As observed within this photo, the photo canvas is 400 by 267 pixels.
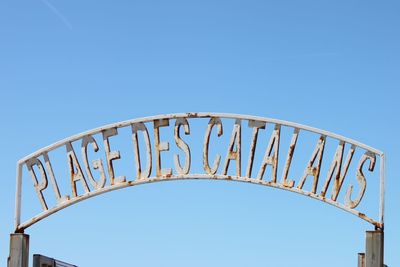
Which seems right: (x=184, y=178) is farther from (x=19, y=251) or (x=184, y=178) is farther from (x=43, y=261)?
(x=19, y=251)

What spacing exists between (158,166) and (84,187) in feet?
3.97

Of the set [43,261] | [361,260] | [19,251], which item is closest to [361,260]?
[361,260]

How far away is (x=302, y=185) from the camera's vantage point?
54.4 ft

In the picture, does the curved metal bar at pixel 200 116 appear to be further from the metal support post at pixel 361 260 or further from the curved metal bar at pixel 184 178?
the metal support post at pixel 361 260

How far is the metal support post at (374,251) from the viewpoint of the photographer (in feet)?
53.6

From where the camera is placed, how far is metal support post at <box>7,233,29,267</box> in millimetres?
17250

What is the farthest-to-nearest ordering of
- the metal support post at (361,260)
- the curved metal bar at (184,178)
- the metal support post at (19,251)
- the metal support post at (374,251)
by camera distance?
the metal support post at (19,251) < the metal support post at (361,260) < the curved metal bar at (184,178) < the metal support post at (374,251)

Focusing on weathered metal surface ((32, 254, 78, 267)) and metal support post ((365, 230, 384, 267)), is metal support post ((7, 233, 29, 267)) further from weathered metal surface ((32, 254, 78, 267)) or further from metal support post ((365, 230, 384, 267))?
metal support post ((365, 230, 384, 267))

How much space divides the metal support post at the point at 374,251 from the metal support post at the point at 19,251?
517 cm

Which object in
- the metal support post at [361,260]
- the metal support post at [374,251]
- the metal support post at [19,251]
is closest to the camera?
the metal support post at [374,251]

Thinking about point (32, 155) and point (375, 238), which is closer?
point (375, 238)

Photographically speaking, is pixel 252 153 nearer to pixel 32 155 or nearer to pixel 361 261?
pixel 361 261

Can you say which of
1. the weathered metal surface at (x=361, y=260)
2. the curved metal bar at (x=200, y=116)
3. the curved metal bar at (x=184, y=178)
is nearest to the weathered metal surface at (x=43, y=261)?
the curved metal bar at (x=184, y=178)

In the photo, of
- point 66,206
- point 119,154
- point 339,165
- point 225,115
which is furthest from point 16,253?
point 339,165
